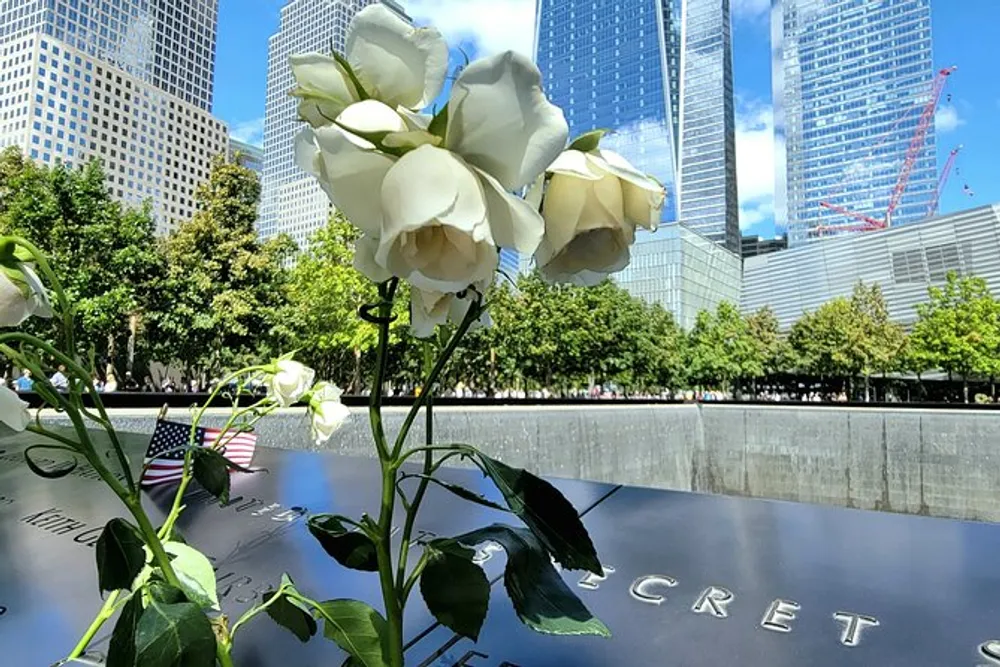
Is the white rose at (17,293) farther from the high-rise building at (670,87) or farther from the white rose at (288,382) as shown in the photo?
the high-rise building at (670,87)

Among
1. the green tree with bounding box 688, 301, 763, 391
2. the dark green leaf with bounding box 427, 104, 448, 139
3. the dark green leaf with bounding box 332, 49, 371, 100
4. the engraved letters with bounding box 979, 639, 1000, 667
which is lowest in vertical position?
the engraved letters with bounding box 979, 639, 1000, 667

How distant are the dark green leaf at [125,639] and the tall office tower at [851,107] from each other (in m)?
132

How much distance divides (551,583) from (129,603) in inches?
14.1

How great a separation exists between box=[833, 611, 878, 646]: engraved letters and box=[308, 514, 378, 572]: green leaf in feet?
3.19

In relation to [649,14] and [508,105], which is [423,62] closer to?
[508,105]

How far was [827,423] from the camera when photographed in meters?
19.5

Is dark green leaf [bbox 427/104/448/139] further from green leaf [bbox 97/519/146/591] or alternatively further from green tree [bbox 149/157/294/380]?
green tree [bbox 149/157/294/380]

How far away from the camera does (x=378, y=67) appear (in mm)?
573

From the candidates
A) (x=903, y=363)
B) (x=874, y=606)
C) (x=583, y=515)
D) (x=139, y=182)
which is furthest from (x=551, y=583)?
(x=139, y=182)

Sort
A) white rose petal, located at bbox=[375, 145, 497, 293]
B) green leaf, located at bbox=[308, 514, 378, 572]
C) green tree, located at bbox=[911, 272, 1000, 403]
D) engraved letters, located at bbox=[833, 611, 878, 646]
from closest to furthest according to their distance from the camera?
1. white rose petal, located at bbox=[375, 145, 497, 293]
2. green leaf, located at bbox=[308, 514, 378, 572]
3. engraved letters, located at bbox=[833, 611, 878, 646]
4. green tree, located at bbox=[911, 272, 1000, 403]

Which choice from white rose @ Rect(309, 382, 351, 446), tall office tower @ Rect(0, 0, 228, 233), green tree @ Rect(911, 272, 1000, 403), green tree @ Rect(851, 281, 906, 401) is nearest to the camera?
white rose @ Rect(309, 382, 351, 446)

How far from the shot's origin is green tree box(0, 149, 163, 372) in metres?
17.0

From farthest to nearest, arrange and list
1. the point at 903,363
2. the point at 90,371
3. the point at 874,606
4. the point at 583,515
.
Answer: the point at 903,363 < the point at 583,515 < the point at 874,606 < the point at 90,371

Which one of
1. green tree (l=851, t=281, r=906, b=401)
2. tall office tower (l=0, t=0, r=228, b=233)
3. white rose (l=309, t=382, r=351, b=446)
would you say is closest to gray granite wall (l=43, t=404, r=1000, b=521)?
white rose (l=309, t=382, r=351, b=446)
